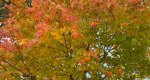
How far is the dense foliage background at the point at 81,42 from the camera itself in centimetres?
837

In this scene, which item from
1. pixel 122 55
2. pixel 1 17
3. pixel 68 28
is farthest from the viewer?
pixel 1 17

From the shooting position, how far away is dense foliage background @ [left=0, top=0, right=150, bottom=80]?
8367mm

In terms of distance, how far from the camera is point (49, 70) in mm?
9086

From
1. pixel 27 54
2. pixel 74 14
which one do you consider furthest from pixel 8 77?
pixel 74 14

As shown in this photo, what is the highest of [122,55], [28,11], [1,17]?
[1,17]

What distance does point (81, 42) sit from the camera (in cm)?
875

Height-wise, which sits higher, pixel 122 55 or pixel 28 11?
pixel 28 11

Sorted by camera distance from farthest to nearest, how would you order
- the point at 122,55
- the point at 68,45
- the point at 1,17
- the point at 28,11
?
the point at 1,17, the point at 28,11, the point at 122,55, the point at 68,45

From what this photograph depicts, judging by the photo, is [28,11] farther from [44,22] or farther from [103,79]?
[103,79]

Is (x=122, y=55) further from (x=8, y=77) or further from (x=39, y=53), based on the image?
(x=8, y=77)

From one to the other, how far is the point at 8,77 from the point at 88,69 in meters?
2.49

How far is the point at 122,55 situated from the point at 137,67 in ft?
2.19

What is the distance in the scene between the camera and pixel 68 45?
8.71m

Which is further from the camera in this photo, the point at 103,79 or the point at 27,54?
the point at 103,79
